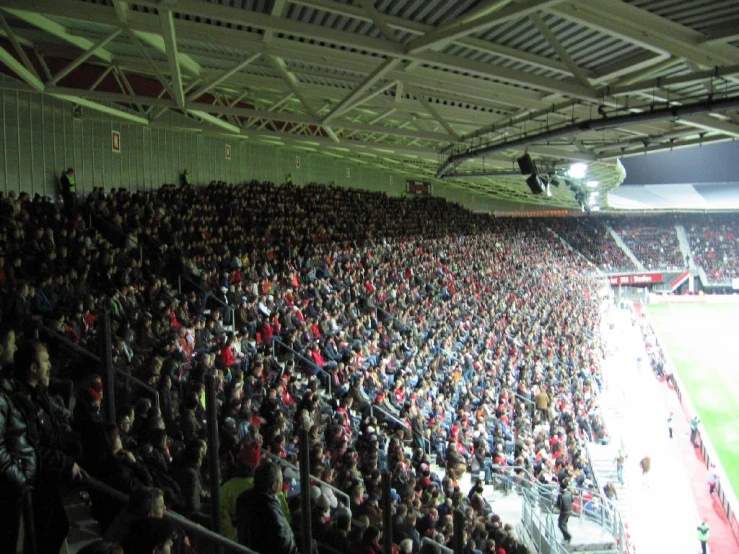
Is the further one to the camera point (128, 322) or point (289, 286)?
point (289, 286)

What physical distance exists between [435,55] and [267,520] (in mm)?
6183

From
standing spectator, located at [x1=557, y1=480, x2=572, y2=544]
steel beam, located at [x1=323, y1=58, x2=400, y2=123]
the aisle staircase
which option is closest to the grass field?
the aisle staircase

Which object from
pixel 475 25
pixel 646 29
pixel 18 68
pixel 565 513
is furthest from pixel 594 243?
pixel 475 25

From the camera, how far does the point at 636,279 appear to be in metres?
44.7

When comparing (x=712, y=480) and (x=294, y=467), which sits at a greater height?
(x=294, y=467)

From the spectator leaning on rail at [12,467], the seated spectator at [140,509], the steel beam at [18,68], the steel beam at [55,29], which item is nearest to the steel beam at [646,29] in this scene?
the seated spectator at [140,509]

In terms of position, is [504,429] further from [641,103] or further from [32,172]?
[32,172]

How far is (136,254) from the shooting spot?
33.4ft

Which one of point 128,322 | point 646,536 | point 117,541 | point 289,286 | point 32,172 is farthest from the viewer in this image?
point 289,286

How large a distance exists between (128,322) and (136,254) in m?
3.61

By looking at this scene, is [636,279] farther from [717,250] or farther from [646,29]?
[646,29]

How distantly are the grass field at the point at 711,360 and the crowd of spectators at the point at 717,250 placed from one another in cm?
542

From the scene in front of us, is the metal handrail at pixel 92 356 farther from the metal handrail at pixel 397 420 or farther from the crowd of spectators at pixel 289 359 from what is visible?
the metal handrail at pixel 397 420

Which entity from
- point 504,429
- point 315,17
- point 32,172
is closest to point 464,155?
point 504,429
